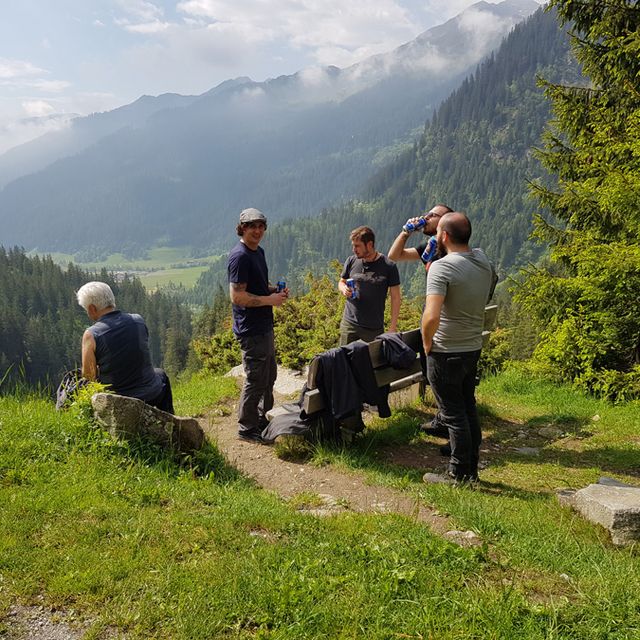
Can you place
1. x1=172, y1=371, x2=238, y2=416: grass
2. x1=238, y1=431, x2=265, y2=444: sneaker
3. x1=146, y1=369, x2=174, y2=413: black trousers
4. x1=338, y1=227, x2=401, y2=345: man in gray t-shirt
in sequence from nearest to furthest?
x1=146, y1=369, x2=174, y2=413: black trousers
x1=238, y1=431, x2=265, y2=444: sneaker
x1=338, y1=227, x2=401, y2=345: man in gray t-shirt
x1=172, y1=371, x2=238, y2=416: grass

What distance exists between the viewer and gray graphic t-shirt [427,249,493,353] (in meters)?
4.54

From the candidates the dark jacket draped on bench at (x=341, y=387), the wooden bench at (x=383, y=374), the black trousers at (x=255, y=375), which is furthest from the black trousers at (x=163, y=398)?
the wooden bench at (x=383, y=374)

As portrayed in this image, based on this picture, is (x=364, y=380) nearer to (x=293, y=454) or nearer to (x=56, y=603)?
(x=293, y=454)

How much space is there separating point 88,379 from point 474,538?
4.10m

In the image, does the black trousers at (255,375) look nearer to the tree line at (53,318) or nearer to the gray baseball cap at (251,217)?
the gray baseball cap at (251,217)

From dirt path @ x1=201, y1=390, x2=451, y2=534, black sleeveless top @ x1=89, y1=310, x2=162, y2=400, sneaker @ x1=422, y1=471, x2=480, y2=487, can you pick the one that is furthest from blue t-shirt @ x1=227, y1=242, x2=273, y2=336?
sneaker @ x1=422, y1=471, x2=480, y2=487

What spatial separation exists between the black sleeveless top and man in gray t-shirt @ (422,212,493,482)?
122 inches

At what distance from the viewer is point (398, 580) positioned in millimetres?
2900

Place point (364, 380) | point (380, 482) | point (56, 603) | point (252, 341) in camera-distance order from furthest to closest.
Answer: point (252, 341), point (364, 380), point (380, 482), point (56, 603)

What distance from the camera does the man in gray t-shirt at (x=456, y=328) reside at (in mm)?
4535

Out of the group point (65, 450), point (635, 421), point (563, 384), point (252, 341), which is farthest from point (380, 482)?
point (563, 384)

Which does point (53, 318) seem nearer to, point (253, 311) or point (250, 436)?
point (250, 436)

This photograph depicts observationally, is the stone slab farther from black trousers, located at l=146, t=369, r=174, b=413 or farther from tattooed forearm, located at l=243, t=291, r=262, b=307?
black trousers, located at l=146, t=369, r=174, b=413

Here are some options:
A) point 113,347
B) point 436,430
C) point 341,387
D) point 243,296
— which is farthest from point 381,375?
point 113,347
